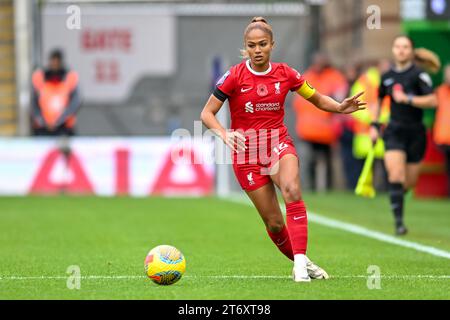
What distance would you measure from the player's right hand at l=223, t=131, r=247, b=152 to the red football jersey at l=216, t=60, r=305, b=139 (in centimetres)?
34

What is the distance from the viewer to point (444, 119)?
70.1ft

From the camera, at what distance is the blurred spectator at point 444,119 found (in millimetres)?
21328

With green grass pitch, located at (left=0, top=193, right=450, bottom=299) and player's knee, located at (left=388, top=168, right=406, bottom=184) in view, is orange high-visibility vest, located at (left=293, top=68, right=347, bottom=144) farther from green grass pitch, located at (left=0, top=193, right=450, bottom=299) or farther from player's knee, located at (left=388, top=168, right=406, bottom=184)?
player's knee, located at (left=388, top=168, right=406, bottom=184)

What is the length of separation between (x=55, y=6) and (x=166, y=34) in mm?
2291

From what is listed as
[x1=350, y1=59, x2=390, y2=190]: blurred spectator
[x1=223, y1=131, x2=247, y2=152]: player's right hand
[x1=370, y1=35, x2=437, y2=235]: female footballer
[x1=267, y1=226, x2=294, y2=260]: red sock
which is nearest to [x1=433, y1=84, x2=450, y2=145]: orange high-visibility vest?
[x1=350, y1=59, x2=390, y2=190]: blurred spectator

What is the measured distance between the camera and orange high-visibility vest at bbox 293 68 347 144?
23453mm

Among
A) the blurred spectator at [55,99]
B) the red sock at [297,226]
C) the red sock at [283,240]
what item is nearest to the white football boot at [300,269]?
the red sock at [297,226]

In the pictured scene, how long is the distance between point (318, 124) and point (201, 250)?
1138 cm

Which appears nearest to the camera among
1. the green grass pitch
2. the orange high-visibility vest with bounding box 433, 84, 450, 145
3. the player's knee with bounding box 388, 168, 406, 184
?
the green grass pitch

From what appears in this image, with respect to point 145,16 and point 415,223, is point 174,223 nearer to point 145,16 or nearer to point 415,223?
point 415,223

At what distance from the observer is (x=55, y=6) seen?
24.9m

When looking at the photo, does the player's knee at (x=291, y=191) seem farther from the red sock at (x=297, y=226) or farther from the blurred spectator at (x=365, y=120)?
the blurred spectator at (x=365, y=120)

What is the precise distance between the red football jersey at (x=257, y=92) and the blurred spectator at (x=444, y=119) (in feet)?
37.9
